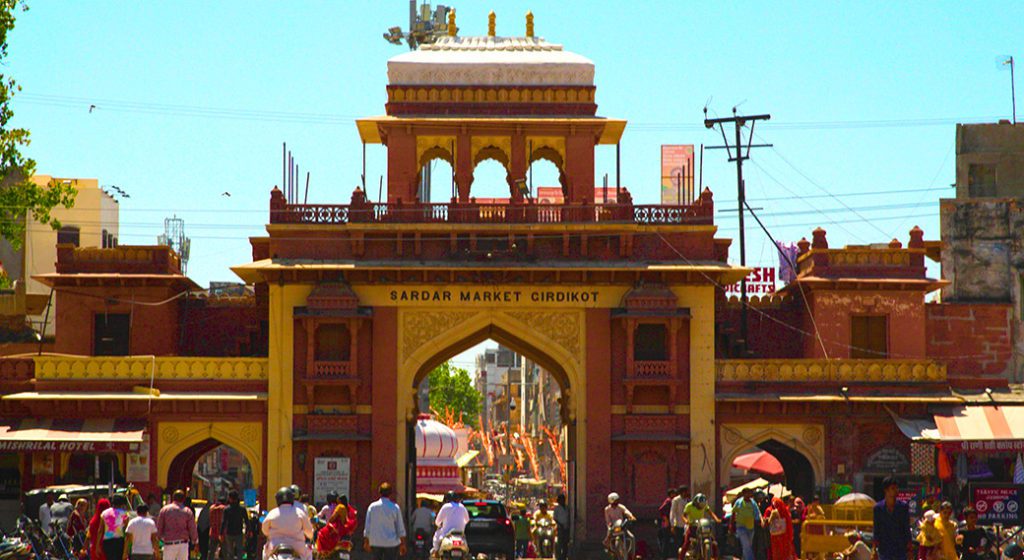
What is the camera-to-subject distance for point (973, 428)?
1380 inches

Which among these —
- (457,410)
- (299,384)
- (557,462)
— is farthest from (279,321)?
(457,410)

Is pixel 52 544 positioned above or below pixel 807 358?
below

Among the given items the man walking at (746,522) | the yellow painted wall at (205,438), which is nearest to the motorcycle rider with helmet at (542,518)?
the man walking at (746,522)

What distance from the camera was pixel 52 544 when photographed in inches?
880

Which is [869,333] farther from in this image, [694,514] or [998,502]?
[998,502]

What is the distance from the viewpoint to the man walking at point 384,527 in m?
21.8

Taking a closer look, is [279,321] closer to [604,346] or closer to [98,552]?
[604,346]

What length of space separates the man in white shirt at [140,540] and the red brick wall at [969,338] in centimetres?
2493

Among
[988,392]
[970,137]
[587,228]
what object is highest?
Answer: [970,137]

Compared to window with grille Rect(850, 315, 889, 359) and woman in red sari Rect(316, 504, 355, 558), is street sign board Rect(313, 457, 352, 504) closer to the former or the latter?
window with grille Rect(850, 315, 889, 359)

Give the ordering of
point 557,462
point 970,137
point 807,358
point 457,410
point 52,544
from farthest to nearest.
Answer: point 457,410, point 557,462, point 970,137, point 807,358, point 52,544

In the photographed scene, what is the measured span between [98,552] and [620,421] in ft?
55.5

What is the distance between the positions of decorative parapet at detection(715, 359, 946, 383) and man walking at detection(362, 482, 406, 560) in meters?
15.5

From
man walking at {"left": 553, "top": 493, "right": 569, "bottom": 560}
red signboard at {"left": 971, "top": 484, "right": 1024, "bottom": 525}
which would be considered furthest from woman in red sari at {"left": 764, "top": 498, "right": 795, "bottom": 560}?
man walking at {"left": 553, "top": 493, "right": 569, "bottom": 560}
